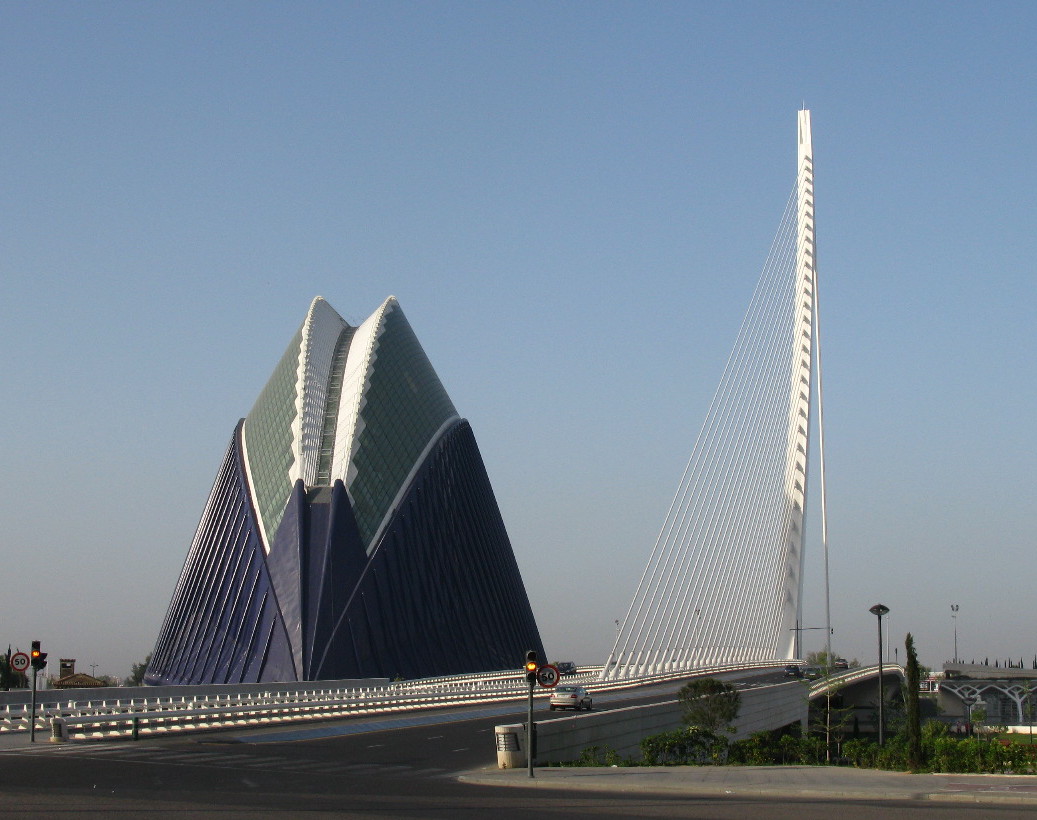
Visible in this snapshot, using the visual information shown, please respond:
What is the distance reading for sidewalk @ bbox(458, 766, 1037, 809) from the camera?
17469mm

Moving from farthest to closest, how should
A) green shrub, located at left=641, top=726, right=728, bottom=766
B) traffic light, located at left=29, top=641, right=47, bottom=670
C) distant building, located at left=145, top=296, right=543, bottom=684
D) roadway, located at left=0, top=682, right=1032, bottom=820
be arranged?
distant building, located at left=145, top=296, right=543, bottom=684
traffic light, located at left=29, top=641, right=47, bottom=670
green shrub, located at left=641, top=726, right=728, bottom=766
roadway, located at left=0, top=682, right=1032, bottom=820

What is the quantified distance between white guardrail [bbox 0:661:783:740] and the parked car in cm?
510

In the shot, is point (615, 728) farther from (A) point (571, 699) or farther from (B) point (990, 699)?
(B) point (990, 699)

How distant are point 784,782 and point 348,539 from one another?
166 feet

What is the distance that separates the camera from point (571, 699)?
4088cm

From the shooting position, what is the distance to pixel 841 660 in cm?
10619

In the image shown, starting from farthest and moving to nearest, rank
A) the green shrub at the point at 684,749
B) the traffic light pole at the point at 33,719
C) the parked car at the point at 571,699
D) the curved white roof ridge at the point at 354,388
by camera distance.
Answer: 1. the curved white roof ridge at the point at 354,388
2. the parked car at the point at 571,699
3. the traffic light pole at the point at 33,719
4. the green shrub at the point at 684,749

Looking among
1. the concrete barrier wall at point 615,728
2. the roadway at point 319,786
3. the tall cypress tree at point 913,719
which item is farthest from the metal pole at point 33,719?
the tall cypress tree at point 913,719

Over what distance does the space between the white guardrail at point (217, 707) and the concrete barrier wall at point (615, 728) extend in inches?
340

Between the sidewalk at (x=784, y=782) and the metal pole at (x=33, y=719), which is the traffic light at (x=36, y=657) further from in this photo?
the sidewalk at (x=784, y=782)

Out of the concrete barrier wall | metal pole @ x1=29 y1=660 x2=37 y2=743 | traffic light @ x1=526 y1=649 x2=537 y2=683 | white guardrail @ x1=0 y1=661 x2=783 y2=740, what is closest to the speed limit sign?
traffic light @ x1=526 y1=649 x2=537 y2=683

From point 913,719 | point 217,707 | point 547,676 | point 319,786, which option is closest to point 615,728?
point 547,676

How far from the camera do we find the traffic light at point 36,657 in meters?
30.5

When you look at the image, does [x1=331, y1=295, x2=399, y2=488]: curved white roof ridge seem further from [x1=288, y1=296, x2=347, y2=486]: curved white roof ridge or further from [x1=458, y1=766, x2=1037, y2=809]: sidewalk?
[x1=458, y1=766, x2=1037, y2=809]: sidewalk
